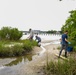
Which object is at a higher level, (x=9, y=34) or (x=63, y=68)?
(x=9, y=34)

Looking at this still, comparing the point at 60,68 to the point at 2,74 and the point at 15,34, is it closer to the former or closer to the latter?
the point at 2,74

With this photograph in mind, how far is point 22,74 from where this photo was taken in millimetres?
14227

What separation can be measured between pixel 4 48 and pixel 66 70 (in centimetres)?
878

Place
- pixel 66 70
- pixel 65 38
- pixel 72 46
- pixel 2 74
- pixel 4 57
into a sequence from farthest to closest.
→ pixel 72 46, pixel 4 57, pixel 65 38, pixel 2 74, pixel 66 70

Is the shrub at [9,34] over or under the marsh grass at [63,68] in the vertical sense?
over

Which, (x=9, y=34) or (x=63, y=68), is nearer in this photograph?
(x=63, y=68)

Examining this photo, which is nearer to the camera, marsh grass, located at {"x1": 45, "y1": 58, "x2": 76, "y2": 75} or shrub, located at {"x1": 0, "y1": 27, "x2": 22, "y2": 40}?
marsh grass, located at {"x1": 45, "y1": 58, "x2": 76, "y2": 75}

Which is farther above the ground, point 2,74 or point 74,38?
point 74,38

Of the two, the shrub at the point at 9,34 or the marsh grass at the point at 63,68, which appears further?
the shrub at the point at 9,34

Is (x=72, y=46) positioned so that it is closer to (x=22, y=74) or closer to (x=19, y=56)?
(x=19, y=56)

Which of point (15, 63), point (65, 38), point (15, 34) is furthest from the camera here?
point (15, 34)

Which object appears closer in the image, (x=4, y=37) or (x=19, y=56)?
(x=19, y=56)

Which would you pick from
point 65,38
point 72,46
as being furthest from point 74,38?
point 65,38

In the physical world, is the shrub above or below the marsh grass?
above
